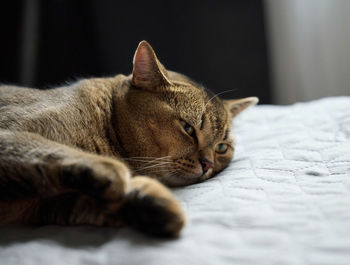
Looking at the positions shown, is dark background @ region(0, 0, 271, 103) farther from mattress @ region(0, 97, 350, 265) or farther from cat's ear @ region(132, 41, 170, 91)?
mattress @ region(0, 97, 350, 265)

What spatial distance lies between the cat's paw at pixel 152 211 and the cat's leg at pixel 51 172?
36mm

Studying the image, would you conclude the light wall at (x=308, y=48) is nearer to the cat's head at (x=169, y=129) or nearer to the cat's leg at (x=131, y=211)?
the cat's head at (x=169, y=129)

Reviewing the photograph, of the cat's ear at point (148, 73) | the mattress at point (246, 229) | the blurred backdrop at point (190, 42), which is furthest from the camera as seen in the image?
the blurred backdrop at point (190, 42)

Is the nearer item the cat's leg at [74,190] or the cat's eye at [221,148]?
the cat's leg at [74,190]

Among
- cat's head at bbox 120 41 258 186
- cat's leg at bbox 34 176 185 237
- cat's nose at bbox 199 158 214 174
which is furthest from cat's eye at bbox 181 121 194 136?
cat's leg at bbox 34 176 185 237

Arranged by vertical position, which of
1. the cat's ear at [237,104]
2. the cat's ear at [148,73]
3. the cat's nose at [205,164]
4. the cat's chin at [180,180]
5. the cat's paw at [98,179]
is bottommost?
the cat's chin at [180,180]

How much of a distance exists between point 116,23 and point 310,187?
232 centimetres

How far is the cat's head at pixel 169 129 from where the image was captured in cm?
128

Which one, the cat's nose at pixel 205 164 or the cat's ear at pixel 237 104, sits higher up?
the cat's ear at pixel 237 104

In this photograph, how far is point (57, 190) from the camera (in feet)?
3.01

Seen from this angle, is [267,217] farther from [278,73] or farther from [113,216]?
[278,73]

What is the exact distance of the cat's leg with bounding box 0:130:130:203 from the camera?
850mm

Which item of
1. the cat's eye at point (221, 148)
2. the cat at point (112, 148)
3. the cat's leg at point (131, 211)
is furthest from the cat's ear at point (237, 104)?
the cat's leg at point (131, 211)

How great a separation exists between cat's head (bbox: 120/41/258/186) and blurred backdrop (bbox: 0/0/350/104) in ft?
5.09
